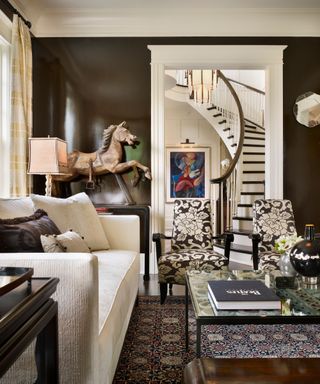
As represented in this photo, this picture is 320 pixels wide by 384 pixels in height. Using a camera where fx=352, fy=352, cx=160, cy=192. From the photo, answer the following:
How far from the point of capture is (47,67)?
4367 millimetres

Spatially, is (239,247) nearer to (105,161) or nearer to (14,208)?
(105,161)

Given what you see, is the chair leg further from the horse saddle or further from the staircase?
the staircase

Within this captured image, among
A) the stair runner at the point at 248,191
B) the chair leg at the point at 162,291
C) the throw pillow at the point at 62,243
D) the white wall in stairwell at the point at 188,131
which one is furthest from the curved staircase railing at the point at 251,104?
the throw pillow at the point at 62,243

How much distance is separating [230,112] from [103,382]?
6.35 meters

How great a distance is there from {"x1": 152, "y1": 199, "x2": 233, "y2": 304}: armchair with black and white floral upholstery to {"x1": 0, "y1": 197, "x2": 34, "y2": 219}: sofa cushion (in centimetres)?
117

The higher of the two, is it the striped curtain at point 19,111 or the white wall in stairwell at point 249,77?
the white wall in stairwell at point 249,77

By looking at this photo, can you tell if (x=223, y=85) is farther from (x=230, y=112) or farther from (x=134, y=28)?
(x=134, y=28)

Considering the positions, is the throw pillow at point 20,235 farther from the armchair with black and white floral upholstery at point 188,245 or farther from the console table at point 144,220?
the console table at point 144,220

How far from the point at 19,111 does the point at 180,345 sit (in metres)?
2.81

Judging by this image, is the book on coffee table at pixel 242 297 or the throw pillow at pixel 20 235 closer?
the book on coffee table at pixel 242 297

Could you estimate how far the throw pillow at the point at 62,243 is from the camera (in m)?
1.84

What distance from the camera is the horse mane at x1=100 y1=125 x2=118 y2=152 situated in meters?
4.17

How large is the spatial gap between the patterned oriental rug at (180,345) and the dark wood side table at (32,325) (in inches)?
32.9

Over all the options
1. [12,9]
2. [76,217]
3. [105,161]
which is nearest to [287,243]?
[76,217]
